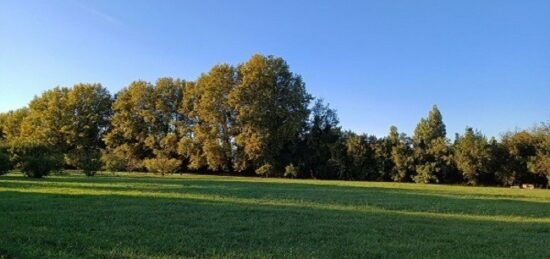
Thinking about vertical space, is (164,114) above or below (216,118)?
above

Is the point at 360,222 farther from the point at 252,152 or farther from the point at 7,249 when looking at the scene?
the point at 252,152

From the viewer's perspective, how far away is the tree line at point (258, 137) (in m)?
53.0

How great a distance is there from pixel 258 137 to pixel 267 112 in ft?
13.2

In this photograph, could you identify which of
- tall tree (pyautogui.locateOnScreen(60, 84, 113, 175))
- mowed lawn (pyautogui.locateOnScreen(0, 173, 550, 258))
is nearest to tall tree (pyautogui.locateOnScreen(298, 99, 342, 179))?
tall tree (pyautogui.locateOnScreen(60, 84, 113, 175))

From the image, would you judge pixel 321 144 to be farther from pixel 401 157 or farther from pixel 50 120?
pixel 50 120

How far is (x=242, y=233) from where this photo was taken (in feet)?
28.7

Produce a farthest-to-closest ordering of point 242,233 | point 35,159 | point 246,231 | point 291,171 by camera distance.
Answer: point 291,171, point 35,159, point 246,231, point 242,233

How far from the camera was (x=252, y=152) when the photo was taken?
190 ft

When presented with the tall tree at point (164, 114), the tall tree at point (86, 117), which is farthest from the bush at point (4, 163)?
the tall tree at point (86, 117)

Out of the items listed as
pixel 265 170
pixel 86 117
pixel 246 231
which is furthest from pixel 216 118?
pixel 246 231

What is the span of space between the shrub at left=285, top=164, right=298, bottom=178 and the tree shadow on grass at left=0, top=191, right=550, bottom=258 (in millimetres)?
44164

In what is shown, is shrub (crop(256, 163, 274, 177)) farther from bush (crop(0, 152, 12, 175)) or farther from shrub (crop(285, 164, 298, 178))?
bush (crop(0, 152, 12, 175))

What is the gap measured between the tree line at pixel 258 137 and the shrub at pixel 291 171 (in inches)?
4.7

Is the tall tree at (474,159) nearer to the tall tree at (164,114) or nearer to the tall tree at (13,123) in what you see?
the tall tree at (164,114)
